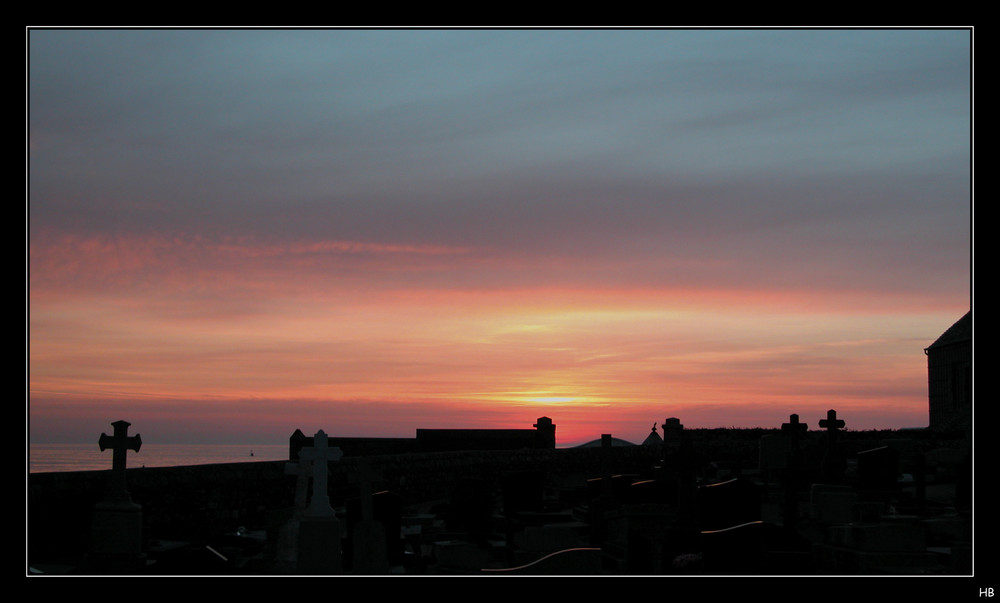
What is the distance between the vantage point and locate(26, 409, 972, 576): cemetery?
30.2ft

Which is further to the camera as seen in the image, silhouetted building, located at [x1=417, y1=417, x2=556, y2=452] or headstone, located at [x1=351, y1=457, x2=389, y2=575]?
silhouetted building, located at [x1=417, y1=417, x2=556, y2=452]

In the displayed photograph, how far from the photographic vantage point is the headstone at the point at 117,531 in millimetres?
9844

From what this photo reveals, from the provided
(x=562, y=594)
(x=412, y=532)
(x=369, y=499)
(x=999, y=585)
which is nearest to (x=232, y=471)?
(x=412, y=532)

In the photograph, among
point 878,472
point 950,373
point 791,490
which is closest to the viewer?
point 791,490

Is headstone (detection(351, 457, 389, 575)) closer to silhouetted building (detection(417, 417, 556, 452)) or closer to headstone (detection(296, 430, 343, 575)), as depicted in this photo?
headstone (detection(296, 430, 343, 575))

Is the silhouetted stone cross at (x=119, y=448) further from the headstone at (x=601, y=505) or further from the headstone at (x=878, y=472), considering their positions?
the headstone at (x=878, y=472)

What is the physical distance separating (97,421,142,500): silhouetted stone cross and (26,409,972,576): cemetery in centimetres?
2

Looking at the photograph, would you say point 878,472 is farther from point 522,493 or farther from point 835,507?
point 522,493

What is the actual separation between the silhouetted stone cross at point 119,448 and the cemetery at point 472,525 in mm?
16

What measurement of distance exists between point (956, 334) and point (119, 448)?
36.6 m

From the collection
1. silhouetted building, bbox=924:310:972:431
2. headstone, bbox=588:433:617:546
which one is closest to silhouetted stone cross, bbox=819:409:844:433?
headstone, bbox=588:433:617:546

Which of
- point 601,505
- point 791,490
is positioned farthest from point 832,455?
point 601,505

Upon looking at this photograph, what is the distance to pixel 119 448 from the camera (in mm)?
10609

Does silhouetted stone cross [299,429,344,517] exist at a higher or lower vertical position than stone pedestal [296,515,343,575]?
higher
